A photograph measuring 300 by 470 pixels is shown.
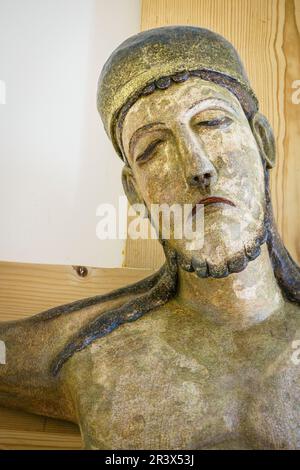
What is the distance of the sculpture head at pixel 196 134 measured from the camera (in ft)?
4.80

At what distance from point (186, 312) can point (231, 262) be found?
19 cm

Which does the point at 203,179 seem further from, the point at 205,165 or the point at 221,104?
the point at 221,104

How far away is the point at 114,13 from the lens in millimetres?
2348

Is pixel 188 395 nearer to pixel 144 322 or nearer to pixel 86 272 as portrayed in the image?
pixel 144 322

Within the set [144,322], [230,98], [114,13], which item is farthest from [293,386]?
[114,13]

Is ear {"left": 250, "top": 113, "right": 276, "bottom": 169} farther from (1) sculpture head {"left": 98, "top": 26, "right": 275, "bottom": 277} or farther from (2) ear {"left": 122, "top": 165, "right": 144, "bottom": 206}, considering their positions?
(2) ear {"left": 122, "top": 165, "right": 144, "bottom": 206}

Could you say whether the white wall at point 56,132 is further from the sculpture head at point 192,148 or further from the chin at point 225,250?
the chin at point 225,250

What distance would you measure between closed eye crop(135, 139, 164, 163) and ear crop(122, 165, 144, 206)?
0.12m

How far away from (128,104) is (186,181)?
0.78 feet

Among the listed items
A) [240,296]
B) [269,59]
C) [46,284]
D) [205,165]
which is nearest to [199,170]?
[205,165]

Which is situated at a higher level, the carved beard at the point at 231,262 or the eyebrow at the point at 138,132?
the eyebrow at the point at 138,132

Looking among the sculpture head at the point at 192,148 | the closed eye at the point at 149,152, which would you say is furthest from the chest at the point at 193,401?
the closed eye at the point at 149,152

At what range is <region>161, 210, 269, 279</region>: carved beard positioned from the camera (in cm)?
146

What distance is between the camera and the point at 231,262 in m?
1.45
